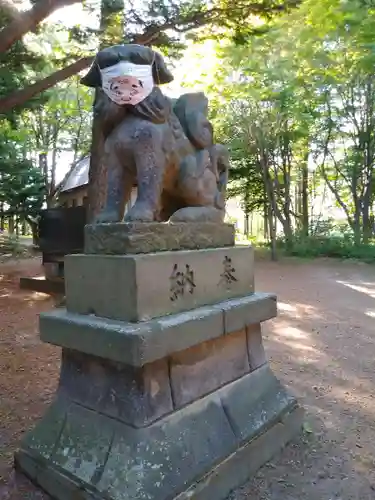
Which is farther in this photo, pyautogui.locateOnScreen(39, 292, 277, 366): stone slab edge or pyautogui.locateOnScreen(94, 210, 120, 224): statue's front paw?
pyautogui.locateOnScreen(94, 210, 120, 224): statue's front paw

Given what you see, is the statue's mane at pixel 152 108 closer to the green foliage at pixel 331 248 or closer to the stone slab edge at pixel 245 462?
the stone slab edge at pixel 245 462

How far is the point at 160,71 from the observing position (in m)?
2.02

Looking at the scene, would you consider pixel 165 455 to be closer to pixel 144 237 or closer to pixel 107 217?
pixel 144 237

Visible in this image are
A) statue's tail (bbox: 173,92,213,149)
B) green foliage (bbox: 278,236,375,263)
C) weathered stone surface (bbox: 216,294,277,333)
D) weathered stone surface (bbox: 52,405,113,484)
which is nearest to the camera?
weathered stone surface (bbox: 52,405,113,484)

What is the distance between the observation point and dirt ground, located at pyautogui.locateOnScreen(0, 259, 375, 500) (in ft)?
6.45

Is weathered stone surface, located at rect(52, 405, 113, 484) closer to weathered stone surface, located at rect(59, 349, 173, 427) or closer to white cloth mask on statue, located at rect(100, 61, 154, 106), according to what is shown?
weathered stone surface, located at rect(59, 349, 173, 427)

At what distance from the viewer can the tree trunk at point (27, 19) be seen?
4.43 metres

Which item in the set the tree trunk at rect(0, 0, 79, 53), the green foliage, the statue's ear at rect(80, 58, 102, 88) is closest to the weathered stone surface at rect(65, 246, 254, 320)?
the statue's ear at rect(80, 58, 102, 88)

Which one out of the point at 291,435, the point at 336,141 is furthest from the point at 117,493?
the point at 336,141

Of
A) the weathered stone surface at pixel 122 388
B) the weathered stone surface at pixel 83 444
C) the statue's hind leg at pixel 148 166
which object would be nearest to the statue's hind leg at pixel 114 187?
the statue's hind leg at pixel 148 166

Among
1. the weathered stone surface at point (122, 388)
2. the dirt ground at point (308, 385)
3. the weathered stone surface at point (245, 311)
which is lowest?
the dirt ground at point (308, 385)

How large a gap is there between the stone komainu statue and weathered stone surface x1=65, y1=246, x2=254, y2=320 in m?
0.23

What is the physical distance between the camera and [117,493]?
160 centimetres

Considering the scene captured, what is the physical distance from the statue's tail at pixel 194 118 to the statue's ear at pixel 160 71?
0.65 feet
